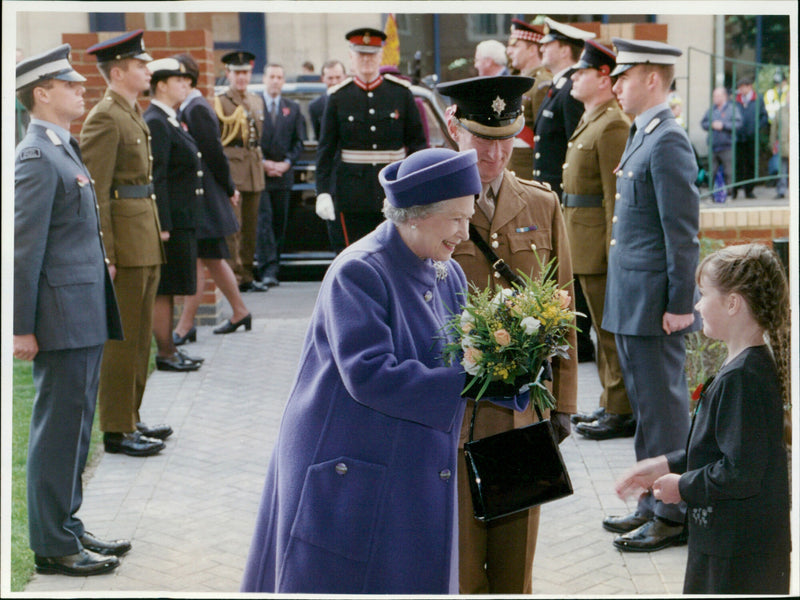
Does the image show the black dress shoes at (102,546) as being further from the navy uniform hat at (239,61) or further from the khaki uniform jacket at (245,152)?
the navy uniform hat at (239,61)

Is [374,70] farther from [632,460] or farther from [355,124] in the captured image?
[632,460]

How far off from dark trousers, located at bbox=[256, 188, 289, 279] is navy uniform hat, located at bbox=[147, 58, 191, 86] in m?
3.66

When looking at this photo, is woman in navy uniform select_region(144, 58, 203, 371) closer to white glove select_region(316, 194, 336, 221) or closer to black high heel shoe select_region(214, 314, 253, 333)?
white glove select_region(316, 194, 336, 221)

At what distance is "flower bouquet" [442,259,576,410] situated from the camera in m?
3.16

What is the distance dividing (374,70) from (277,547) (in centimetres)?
582

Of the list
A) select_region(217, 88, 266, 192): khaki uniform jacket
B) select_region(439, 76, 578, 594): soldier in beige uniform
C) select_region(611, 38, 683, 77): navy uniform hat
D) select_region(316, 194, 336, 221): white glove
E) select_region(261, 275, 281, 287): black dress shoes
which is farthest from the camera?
select_region(261, 275, 281, 287): black dress shoes

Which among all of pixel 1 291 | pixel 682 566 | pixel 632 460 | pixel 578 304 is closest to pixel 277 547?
pixel 1 291

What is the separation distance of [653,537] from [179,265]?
4.37 metres

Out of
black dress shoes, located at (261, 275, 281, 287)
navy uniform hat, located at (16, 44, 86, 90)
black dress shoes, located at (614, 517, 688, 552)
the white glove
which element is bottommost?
black dress shoes, located at (614, 517, 688, 552)

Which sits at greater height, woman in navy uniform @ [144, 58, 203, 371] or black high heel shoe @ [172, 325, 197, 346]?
woman in navy uniform @ [144, 58, 203, 371]

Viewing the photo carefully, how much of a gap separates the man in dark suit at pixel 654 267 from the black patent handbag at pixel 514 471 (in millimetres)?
1865

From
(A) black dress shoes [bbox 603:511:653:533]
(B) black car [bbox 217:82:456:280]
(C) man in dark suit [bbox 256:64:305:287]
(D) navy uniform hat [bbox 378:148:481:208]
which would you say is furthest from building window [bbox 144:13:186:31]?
(D) navy uniform hat [bbox 378:148:481:208]

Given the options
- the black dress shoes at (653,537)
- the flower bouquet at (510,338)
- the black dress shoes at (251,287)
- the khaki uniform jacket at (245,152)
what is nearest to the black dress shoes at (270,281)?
the black dress shoes at (251,287)

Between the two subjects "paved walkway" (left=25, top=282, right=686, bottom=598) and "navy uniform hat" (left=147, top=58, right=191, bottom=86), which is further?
"navy uniform hat" (left=147, top=58, right=191, bottom=86)
